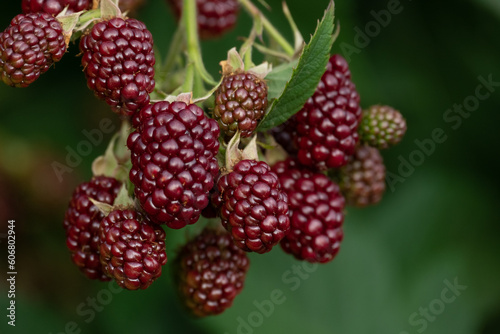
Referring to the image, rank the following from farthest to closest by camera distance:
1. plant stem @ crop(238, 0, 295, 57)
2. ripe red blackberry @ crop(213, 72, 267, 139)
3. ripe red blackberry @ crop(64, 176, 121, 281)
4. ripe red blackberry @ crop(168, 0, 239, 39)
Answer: ripe red blackberry @ crop(168, 0, 239, 39)
plant stem @ crop(238, 0, 295, 57)
ripe red blackberry @ crop(64, 176, 121, 281)
ripe red blackberry @ crop(213, 72, 267, 139)

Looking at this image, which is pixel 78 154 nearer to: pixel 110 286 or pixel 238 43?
pixel 110 286

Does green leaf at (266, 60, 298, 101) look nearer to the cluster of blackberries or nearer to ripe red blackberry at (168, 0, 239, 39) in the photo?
the cluster of blackberries

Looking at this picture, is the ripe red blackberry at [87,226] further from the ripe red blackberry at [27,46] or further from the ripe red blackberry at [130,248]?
the ripe red blackberry at [27,46]

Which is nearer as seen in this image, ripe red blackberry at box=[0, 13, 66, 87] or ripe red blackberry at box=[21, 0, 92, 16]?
ripe red blackberry at box=[0, 13, 66, 87]

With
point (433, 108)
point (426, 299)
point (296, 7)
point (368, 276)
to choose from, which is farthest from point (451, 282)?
point (296, 7)

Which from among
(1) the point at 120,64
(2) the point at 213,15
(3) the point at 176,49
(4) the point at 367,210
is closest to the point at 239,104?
(1) the point at 120,64

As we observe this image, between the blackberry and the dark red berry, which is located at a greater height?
the dark red berry

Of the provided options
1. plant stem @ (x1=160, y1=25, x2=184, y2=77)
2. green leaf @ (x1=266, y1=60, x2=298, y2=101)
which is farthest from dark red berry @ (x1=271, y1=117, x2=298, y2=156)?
plant stem @ (x1=160, y1=25, x2=184, y2=77)
